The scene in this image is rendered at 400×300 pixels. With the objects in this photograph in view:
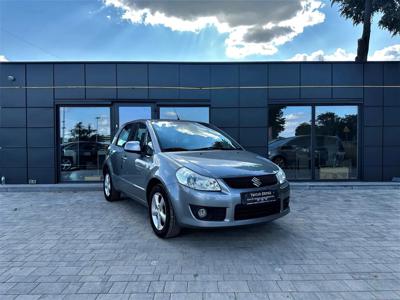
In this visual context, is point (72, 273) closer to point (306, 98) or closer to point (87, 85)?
point (87, 85)

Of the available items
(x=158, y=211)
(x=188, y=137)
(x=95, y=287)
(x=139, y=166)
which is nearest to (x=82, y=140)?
(x=139, y=166)

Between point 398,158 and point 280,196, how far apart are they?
22.0 ft

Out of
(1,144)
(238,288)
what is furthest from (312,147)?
(1,144)

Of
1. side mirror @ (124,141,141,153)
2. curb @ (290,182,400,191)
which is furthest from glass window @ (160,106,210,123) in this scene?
side mirror @ (124,141,141,153)

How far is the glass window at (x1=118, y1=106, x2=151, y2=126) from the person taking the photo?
8773mm

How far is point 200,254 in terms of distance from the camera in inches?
147

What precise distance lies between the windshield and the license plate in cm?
131

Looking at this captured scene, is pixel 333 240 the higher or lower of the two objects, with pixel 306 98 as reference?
lower

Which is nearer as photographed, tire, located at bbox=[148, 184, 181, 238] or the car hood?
the car hood

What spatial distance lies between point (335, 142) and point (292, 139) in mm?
1328

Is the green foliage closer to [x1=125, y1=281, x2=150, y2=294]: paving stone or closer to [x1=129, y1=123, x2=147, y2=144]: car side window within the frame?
[x1=129, y1=123, x2=147, y2=144]: car side window

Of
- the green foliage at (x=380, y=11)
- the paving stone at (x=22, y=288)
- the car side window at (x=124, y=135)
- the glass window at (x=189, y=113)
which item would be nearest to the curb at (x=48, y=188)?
the car side window at (x=124, y=135)

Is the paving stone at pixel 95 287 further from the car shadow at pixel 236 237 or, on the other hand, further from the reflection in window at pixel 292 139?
the reflection in window at pixel 292 139

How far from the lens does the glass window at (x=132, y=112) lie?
8773 mm
